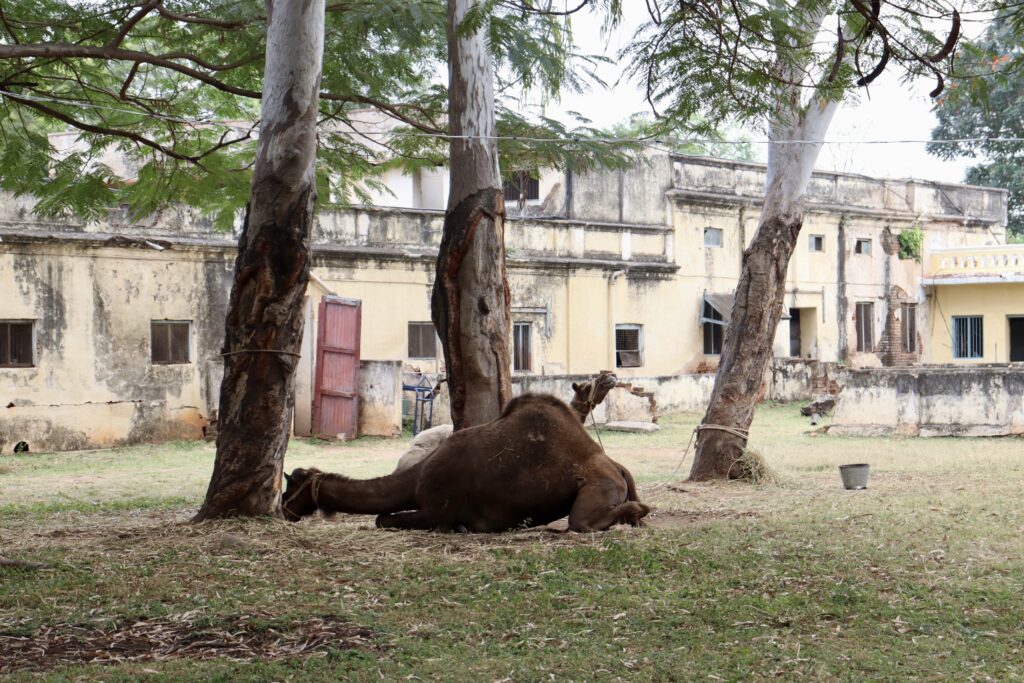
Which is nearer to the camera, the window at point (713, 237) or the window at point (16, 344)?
the window at point (16, 344)

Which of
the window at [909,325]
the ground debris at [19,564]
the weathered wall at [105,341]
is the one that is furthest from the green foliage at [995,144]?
the ground debris at [19,564]

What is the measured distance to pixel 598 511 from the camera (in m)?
7.45

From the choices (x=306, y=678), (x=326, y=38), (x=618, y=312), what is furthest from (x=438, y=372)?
(x=306, y=678)

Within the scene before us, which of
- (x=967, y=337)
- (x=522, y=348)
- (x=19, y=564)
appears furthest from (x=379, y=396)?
(x=967, y=337)

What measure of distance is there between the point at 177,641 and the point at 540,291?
71.5ft

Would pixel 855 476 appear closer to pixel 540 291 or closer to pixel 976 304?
pixel 540 291

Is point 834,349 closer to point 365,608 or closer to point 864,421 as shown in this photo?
point 864,421

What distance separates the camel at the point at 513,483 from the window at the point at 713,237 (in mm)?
23169

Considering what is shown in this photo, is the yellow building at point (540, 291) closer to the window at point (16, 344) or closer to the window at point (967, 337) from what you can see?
the window at point (16, 344)

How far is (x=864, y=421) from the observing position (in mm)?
18422

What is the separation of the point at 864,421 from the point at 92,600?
49.6 ft

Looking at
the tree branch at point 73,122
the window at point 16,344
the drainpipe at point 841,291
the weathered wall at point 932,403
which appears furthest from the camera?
the drainpipe at point 841,291

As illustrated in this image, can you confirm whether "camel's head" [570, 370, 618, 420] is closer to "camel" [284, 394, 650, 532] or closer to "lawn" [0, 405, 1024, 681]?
"camel" [284, 394, 650, 532]

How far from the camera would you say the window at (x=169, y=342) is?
19.8m
